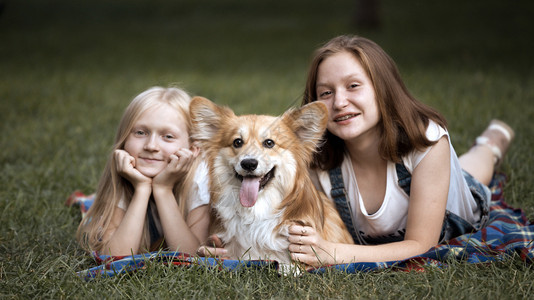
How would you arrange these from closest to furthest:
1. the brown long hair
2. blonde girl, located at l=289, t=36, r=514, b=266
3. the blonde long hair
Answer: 1. blonde girl, located at l=289, t=36, r=514, b=266
2. the brown long hair
3. the blonde long hair

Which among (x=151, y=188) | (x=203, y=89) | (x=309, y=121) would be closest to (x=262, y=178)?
(x=309, y=121)

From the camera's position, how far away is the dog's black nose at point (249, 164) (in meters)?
2.69

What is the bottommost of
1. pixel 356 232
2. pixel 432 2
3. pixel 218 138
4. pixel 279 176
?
pixel 356 232

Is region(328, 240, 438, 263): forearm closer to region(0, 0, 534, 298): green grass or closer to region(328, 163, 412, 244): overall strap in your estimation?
region(0, 0, 534, 298): green grass

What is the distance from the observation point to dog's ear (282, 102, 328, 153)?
285cm

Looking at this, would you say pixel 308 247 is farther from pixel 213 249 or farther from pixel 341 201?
pixel 341 201

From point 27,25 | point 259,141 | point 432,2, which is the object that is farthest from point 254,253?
point 432,2

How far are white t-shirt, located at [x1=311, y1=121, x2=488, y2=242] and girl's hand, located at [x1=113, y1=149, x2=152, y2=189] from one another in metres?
1.19

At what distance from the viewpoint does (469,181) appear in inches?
153

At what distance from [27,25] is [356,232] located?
62.5ft

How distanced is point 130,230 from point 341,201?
4.67ft

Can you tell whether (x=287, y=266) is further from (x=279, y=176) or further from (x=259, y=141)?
(x=259, y=141)

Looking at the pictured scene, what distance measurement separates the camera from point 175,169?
128 inches

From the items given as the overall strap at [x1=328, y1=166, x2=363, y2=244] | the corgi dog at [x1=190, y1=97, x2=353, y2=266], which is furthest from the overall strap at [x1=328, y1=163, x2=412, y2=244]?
the corgi dog at [x1=190, y1=97, x2=353, y2=266]
